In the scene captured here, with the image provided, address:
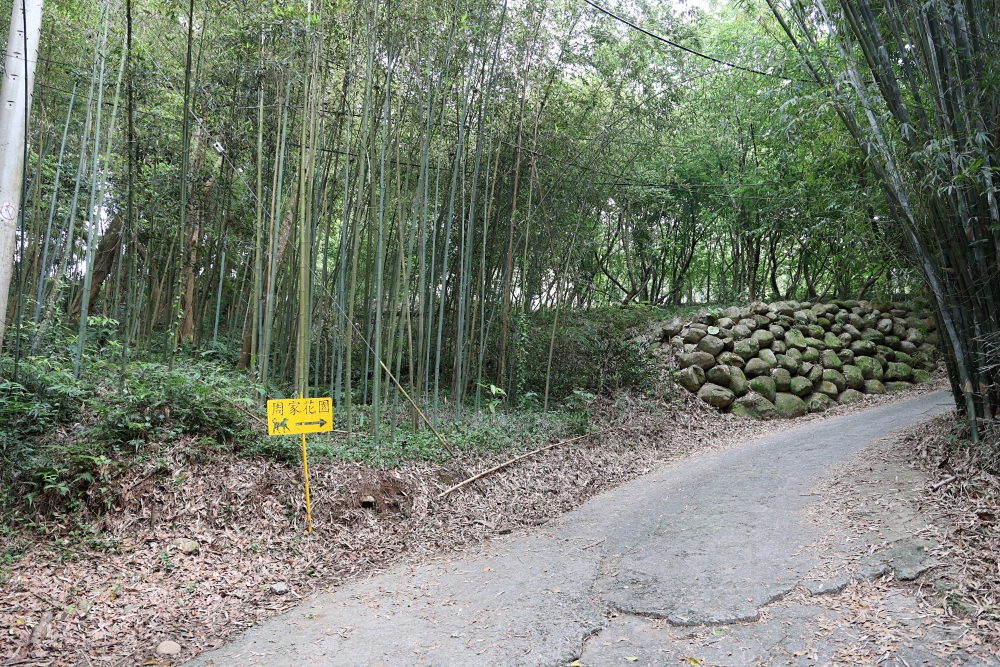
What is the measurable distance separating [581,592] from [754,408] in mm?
4756

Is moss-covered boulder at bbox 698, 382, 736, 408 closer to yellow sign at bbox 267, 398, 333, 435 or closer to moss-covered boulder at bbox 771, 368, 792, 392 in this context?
moss-covered boulder at bbox 771, 368, 792, 392

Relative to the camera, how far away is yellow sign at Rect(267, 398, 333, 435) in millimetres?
3416

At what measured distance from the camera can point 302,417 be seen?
11.4 ft

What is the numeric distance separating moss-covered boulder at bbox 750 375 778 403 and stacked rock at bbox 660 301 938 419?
0.04 feet

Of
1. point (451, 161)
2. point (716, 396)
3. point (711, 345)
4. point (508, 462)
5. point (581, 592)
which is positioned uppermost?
point (451, 161)

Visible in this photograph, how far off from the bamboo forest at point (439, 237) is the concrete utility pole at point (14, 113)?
1 cm

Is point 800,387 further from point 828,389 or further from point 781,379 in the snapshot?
point 828,389

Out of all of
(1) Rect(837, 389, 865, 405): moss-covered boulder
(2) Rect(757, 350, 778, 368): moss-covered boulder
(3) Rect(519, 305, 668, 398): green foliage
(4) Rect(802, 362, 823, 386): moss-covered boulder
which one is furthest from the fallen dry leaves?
(1) Rect(837, 389, 865, 405): moss-covered boulder

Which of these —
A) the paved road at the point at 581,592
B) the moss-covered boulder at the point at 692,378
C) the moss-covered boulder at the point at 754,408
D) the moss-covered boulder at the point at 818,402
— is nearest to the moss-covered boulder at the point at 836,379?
the moss-covered boulder at the point at 818,402

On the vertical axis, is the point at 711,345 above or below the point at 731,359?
above

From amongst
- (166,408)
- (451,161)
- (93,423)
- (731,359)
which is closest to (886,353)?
(731,359)

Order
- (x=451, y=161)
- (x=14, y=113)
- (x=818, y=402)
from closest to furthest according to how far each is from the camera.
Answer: (x=14, y=113) → (x=451, y=161) → (x=818, y=402)

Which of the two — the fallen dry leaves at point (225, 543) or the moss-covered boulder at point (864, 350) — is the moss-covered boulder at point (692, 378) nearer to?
the moss-covered boulder at point (864, 350)

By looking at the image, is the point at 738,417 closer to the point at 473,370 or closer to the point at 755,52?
the point at 473,370
